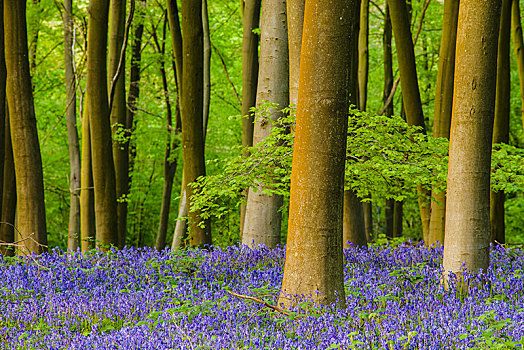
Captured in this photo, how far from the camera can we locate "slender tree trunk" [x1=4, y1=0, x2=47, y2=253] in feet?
28.3

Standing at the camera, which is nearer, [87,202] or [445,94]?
[445,94]

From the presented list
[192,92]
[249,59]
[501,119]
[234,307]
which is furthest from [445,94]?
[234,307]

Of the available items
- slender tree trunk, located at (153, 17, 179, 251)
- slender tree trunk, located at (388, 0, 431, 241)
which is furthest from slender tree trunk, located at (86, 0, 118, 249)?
slender tree trunk, located at (153, 17, 179, 251)

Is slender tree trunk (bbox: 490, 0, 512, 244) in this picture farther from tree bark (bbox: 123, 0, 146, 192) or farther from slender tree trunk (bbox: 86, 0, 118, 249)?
tree bark (bbox: 123, 0, 146, 192)

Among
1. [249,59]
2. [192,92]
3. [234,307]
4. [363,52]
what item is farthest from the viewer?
[363,52]

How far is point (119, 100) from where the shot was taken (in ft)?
44.3

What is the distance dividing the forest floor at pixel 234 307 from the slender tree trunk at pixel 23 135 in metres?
1.47

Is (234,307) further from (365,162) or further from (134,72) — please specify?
(134,72)

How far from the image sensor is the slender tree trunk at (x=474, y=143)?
591cm

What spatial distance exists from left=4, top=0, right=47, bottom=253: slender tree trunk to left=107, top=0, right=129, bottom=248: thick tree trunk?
310 centimetres

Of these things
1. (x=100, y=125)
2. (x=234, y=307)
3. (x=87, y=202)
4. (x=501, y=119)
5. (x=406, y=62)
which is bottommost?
(x=234, y=307)

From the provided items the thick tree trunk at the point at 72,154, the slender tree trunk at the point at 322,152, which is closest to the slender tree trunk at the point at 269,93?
the slender tree trunk at the point at 322,152

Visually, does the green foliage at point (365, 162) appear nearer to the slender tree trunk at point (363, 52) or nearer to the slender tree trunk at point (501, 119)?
the slender tree trunk at point (501, 119)

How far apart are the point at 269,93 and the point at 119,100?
6.18 metres
